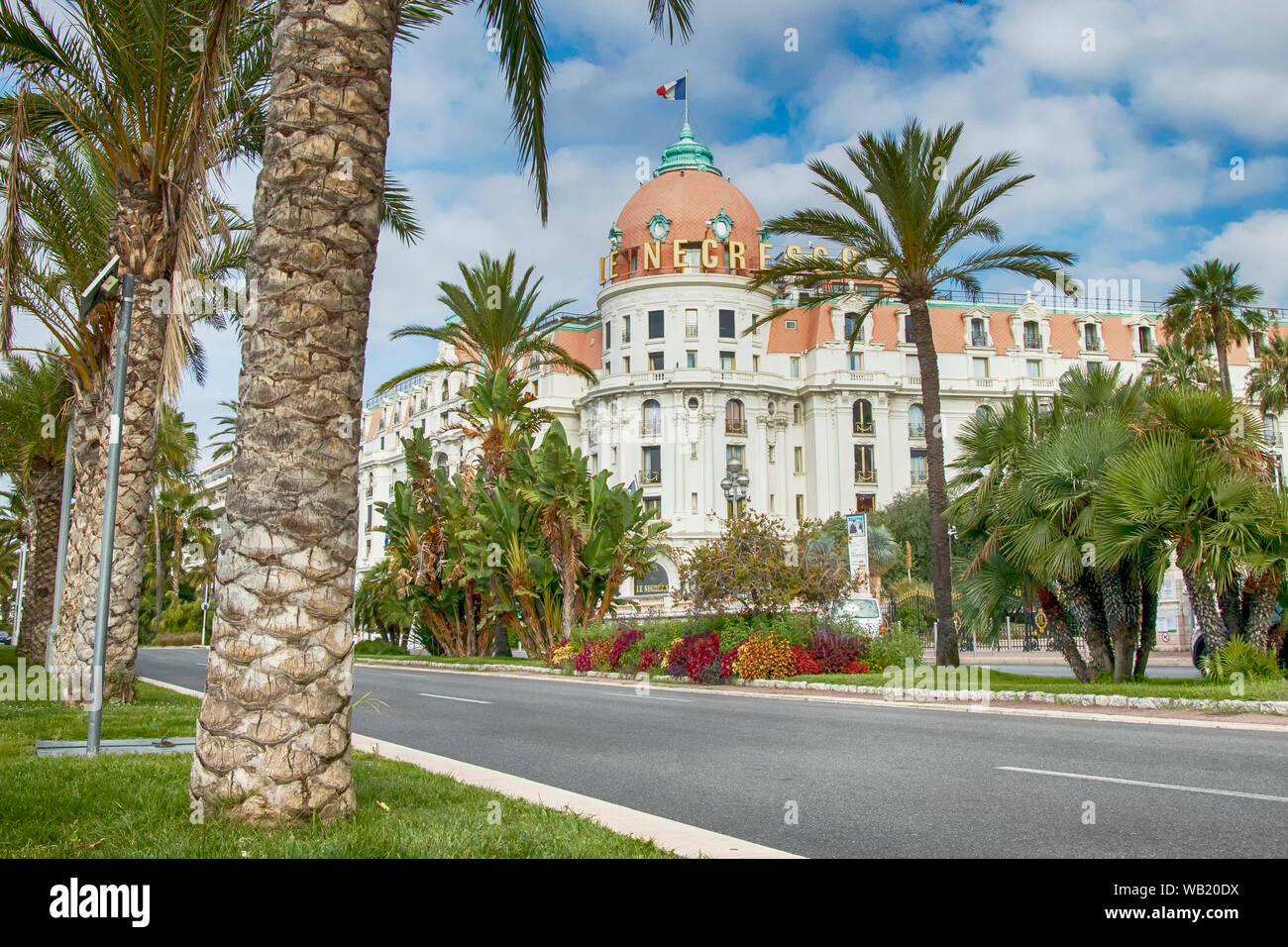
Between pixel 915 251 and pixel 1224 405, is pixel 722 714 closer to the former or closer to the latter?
pixel 1224 405

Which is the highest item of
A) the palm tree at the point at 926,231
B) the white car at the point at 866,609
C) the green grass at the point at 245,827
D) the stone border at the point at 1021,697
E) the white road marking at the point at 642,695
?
the palm tree at the point at 926,231

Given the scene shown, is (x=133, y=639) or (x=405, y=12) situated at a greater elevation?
(x=405, y=12)

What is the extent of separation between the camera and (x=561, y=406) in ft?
226

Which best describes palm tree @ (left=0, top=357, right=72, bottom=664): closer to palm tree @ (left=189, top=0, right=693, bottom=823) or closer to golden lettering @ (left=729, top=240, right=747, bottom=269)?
palm tree @ (left=189, top=0, right=693, bottom=823)

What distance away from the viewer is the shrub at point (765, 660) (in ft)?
66.8

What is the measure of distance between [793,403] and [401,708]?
52748mm

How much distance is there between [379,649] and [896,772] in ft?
123

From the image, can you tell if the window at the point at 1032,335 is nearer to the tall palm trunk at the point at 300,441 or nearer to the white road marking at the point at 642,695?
the white road marking at the point at 642,695

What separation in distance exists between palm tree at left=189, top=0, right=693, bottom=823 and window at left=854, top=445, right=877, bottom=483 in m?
59.6

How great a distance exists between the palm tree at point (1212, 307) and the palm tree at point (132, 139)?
3384 centimetres

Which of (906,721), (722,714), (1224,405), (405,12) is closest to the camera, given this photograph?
(405,12)

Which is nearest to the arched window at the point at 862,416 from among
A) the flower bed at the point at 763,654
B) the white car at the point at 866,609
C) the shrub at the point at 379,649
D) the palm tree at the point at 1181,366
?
the palm tree at the point at 1181,366

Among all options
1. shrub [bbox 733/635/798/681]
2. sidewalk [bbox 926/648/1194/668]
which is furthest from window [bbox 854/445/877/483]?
shrub [bbox 733/635/798/681]
